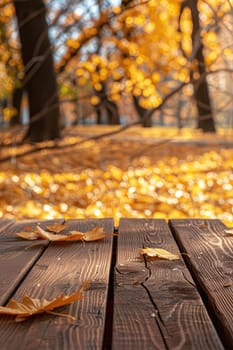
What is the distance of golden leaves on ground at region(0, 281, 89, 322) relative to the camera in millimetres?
1459

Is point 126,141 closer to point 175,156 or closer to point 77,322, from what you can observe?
point 175,156

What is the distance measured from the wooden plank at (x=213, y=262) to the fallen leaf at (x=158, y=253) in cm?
5

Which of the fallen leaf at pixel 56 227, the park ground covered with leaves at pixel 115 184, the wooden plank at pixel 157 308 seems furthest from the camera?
the park ground covered with leaves at pixel 115 184

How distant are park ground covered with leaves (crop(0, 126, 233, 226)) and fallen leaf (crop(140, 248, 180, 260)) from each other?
7.38 feet

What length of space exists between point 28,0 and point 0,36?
0.81 metres

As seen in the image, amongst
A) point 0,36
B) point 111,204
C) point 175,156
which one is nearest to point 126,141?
point 175,156

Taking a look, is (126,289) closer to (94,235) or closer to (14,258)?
(14,258)

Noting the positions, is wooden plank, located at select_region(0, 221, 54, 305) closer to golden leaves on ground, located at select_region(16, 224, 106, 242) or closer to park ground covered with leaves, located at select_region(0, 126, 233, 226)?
golden leaves on ground, located at select_region(16, 224, 106, 242)

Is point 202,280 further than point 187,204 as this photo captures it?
No

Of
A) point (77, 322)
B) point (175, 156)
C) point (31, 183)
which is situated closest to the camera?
point (77, 322)

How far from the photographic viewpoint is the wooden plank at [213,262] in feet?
4.91

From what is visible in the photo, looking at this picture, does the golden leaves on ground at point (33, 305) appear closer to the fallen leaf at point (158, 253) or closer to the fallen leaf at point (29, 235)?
the fallen leaf at point (158, 253)

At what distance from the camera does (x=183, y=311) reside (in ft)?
4.91

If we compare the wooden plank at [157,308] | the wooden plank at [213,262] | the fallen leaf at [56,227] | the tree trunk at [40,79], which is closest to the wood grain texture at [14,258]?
the fallen leaf at [56,227]
